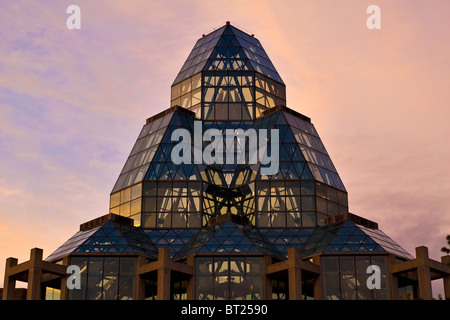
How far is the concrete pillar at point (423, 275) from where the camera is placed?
265 ft

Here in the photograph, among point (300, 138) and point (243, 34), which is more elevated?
point (243, 34)

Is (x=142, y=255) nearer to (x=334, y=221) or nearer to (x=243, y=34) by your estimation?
(x=334, y=221)

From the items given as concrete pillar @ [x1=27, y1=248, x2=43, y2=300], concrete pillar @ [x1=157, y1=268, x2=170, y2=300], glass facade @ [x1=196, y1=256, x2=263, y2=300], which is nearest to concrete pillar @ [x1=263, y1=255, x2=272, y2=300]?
glass facade @ [x1=196, y1=256, x2=263, y2=300]

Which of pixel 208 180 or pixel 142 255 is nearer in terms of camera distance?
pixel 142 255

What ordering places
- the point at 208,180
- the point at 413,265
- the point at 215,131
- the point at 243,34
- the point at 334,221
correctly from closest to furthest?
the point at 413,265, the point at 334,221, the point at 208,180, the point at 215,131, the point at 243,34

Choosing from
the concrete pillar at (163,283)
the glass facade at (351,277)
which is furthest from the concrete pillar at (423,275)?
the concrete pillar at (163,283)

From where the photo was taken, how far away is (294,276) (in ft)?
267

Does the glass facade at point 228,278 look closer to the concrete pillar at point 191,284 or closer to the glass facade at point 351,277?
the concrete pillar at point 191,284

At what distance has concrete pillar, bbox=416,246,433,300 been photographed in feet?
265

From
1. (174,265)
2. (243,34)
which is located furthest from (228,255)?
(243,34)

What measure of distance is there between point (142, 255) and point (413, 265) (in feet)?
98.6

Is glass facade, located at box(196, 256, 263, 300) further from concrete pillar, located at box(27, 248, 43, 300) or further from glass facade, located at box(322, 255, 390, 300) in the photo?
concrete pillar, located at box(27, 248, 43, 300)

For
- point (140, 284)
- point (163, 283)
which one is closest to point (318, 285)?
point (163, 283)

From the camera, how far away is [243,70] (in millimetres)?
113438
